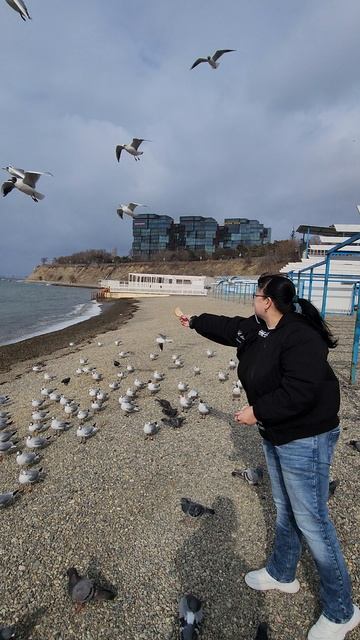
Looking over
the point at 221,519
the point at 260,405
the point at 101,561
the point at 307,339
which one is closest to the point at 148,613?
the point at 101,561

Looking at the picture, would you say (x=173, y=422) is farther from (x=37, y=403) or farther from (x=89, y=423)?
(x=37, y=403)

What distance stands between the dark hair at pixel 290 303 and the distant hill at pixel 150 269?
71.1m

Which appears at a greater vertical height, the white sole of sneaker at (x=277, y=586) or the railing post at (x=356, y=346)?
the railing post at (x=356, y=346)

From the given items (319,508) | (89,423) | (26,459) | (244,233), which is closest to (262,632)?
(319,508)

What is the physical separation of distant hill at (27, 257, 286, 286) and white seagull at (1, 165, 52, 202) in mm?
66480

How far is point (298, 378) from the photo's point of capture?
2.51 meters

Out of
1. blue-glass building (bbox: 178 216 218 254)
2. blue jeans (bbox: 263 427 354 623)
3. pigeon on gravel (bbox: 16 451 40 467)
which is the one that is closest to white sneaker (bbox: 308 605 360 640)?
blue jeans (bbox: 263 427 354 623)

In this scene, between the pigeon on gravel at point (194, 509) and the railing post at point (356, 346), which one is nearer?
the pigeon on gravel at point (194, 509)

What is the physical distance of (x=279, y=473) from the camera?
2947 millimetres

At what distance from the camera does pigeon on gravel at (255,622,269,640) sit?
9.27ft

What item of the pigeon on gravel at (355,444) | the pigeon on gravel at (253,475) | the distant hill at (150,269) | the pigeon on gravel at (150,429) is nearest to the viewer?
the pigeon on gravel at (253,475)

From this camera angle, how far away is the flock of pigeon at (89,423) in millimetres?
3256

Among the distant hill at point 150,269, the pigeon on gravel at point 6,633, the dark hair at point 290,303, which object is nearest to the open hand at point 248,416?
the dark hair at point 290,303

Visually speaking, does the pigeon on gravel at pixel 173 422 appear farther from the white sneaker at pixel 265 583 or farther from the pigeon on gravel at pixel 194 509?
the white sneaker at pixel 265 583
